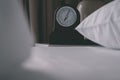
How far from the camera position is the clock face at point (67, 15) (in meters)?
1.16

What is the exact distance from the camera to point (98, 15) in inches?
28.9

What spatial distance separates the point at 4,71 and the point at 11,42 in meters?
0.04

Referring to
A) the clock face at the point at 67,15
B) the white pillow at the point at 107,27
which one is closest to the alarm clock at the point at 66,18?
the clock face at the point at 67,15

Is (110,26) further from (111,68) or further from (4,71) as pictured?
(4,71)

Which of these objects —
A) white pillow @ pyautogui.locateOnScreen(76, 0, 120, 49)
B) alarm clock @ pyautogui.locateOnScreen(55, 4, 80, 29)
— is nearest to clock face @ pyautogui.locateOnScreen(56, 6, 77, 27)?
alarm clock @ pyautogui.locateOnScreen(55, 4, 80, 29)

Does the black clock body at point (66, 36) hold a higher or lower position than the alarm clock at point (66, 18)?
lower

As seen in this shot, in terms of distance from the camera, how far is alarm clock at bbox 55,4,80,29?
116 cm

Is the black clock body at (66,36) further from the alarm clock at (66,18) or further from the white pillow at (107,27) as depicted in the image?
the white pillow at (107,27)

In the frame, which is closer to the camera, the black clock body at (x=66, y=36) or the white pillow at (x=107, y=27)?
the white pillow at (x=107, y=27)

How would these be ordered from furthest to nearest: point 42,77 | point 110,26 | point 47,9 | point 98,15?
point 47,9
point 98,15
point 110,26
point 42,77

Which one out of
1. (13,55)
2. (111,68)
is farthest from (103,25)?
(13,55)

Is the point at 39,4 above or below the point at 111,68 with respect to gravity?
above

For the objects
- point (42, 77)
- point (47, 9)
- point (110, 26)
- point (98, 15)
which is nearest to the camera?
point (42, 77)

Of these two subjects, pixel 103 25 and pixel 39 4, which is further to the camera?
pixel 39 4
